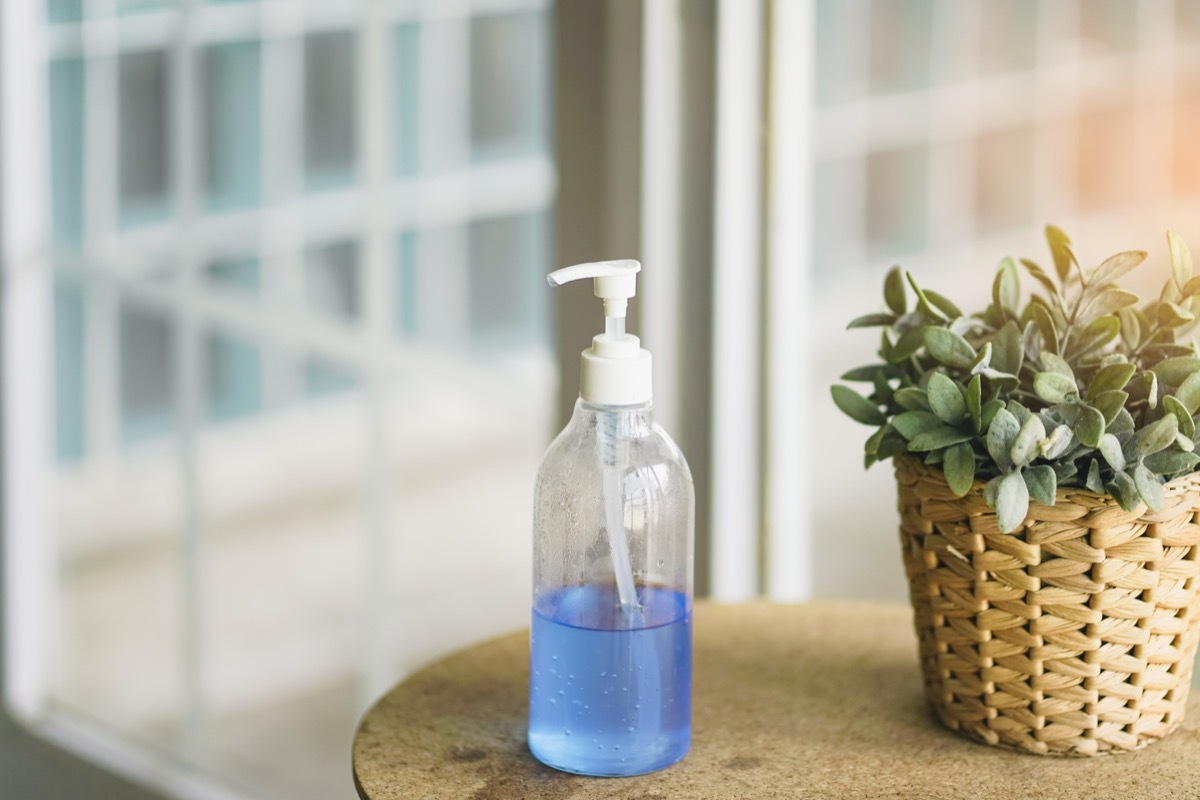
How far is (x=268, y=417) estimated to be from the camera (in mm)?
1821

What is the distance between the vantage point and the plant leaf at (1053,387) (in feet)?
2.22

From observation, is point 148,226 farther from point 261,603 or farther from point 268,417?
point 261,603

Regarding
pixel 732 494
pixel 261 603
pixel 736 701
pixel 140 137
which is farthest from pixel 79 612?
pixel 736 701

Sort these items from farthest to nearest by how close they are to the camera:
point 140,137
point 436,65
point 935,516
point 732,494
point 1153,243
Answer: point 140,137, point 436,65, point 732,494, point 1153,243, point 935,516

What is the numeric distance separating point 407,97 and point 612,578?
1025 millimetres

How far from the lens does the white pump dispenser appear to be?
0.70 metres

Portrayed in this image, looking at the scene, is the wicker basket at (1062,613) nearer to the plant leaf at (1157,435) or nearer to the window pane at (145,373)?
the plant leaf at (1157,435)

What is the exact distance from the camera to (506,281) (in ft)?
5.47

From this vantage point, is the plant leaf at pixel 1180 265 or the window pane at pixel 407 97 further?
the window pane at pixel 407 97

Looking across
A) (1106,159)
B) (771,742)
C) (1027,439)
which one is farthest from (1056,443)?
(1106,159)

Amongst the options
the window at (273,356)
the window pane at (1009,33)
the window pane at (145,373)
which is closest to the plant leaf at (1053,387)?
the window pane at (1009,33)

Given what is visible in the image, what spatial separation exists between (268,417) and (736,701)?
1.14 metres

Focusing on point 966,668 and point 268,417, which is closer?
point 966,668

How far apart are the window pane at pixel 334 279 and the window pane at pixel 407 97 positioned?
121 millimetres
